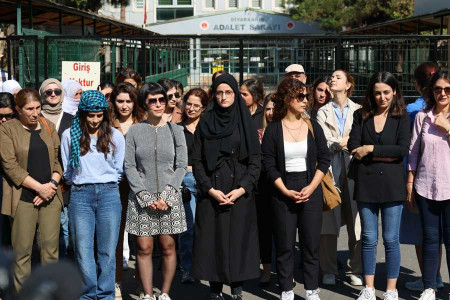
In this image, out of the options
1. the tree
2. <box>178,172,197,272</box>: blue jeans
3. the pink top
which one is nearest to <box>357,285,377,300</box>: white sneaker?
the pink top

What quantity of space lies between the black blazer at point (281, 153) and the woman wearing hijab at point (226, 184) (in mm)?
141

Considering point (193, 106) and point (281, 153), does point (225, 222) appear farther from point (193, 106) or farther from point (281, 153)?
point (193, 106)

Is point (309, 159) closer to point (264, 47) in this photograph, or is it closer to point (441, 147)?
point (441, 147)

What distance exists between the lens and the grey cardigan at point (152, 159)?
6684mm

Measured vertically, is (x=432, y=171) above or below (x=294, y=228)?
above

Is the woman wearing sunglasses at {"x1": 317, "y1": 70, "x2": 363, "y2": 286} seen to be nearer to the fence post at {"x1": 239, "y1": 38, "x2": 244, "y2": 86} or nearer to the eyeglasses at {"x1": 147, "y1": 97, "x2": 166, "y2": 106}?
the eyeglasses at {"x1": 147, "y1": 97, "x2": 166, "y2": 106}

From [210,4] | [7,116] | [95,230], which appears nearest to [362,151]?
[95,230]

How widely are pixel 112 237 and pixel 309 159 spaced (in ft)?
6.10

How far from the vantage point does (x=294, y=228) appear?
6.93 meters

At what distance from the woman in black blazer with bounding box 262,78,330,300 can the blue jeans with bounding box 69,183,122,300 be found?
1431 millimetres

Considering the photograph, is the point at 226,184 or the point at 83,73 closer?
the point at 226,184

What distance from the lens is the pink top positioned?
22.2ft

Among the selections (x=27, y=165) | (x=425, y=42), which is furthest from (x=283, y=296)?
(x=425, y=42)

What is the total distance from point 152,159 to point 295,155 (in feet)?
4.14
